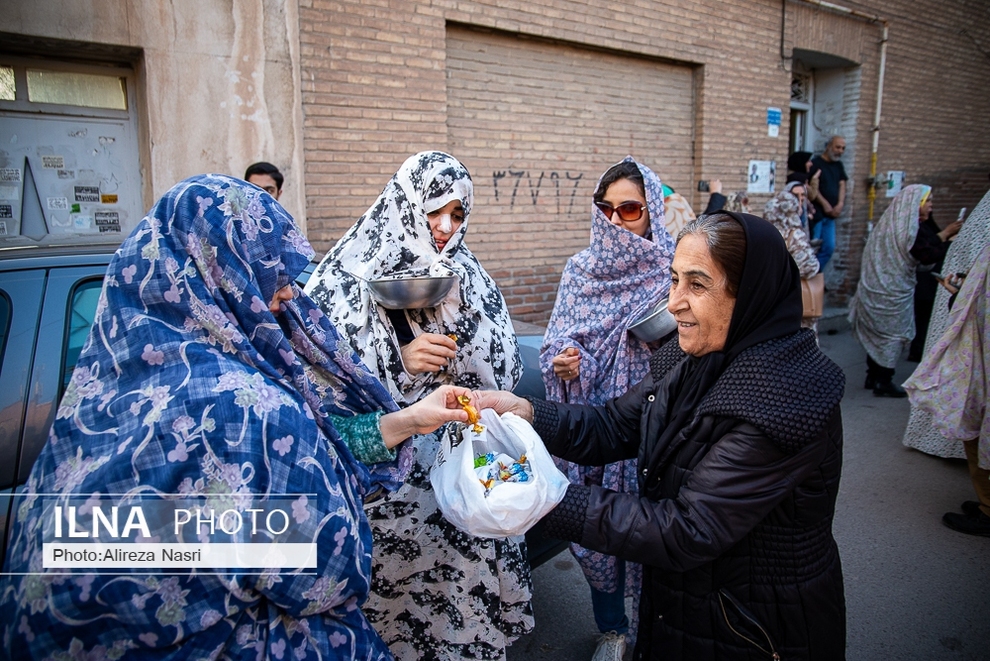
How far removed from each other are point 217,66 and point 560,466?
420 centimetres

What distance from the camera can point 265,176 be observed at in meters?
4.73

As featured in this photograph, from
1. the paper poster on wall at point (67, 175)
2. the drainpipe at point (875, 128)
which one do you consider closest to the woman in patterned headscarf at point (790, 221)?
the paper poster on wall at point (67, 175)

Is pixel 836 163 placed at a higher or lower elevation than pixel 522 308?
higher

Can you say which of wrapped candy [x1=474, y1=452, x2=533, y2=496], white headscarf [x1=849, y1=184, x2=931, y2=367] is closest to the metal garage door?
white headscarf [x1=849, y1=184, x2=931, y2=367]

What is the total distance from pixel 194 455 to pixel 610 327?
5.88ft

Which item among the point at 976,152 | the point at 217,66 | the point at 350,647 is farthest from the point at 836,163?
the point at 350,647

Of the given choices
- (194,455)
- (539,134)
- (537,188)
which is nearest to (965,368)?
(194,455)

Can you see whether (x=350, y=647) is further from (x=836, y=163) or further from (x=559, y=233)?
(x=836, y=163)

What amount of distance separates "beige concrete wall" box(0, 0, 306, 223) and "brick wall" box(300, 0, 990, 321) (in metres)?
0.19

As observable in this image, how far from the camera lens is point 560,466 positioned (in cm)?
257

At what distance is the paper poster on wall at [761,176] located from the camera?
8.80m

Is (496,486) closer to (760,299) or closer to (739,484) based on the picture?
(739,484)

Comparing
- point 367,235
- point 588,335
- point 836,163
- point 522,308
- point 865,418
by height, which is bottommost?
point 865,418

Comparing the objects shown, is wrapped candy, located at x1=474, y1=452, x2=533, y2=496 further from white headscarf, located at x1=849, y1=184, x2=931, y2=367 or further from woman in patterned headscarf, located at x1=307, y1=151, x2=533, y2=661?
white headscarf, located at x1=849, y1=184, x2=931, y2=367
